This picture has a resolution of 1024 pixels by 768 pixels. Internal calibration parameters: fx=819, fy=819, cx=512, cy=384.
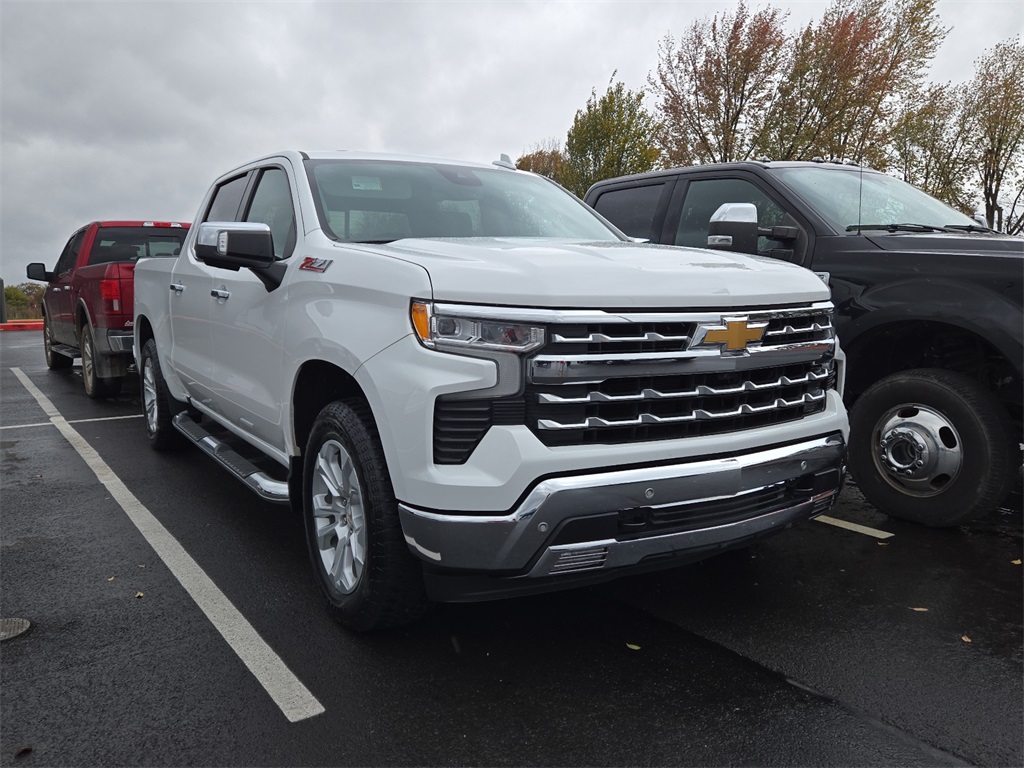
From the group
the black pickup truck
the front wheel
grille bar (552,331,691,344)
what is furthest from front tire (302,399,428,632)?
the front wheel

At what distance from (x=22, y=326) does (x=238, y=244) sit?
76.5 feet

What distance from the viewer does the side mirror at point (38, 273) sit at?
10.8 metres

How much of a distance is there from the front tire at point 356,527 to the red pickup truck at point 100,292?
569 centimetres

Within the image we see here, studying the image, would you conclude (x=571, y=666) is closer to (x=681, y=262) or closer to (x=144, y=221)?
(x=681, y=262)

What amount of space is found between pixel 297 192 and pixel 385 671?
7.32 ft

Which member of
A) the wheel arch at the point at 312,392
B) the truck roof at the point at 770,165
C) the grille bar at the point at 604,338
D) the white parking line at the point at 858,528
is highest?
the truck roof at the point at 770,165

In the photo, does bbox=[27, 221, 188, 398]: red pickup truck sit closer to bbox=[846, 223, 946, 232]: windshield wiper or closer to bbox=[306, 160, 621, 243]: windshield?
bbox=[306, 160, 621, 243]: windshield

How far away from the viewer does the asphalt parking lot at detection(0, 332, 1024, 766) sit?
8.29 ft

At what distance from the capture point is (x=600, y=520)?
2.58 m

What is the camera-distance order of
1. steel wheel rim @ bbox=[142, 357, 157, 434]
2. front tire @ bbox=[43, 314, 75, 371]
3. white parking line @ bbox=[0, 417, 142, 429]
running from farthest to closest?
1. front tire @ bbox=[43, 314, 75, 371]
2. white parking line @ bbox=[0, 417, 142, 429]
3. steel wheel rim @ bbox=[142, 357, 157, 434]

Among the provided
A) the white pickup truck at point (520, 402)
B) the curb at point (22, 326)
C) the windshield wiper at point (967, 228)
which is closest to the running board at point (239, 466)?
the white pickup truck at point (520, 402)

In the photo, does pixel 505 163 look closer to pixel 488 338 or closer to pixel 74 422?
pixel 488 338

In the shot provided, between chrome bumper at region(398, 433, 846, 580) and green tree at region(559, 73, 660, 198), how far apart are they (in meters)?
26.6

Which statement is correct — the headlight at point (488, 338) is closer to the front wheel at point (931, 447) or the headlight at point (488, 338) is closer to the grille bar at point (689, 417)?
the grille bar at point (689, 417)
